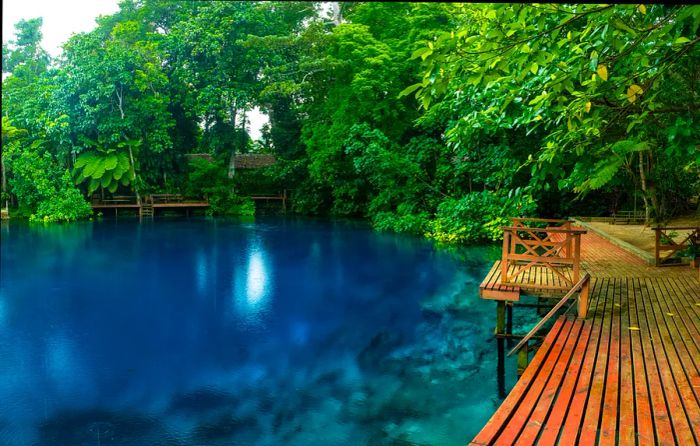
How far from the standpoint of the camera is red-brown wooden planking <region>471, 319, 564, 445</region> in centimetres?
333

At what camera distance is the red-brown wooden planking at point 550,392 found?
3388mm

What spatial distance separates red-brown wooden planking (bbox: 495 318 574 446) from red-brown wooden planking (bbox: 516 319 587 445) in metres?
0.03

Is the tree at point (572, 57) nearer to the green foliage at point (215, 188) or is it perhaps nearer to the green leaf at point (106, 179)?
the green leaf at point (106, 179)

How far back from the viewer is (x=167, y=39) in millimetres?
28078

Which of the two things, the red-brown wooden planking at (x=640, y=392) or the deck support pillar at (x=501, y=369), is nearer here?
the red-brown wooden planking at (x=640, y=392)

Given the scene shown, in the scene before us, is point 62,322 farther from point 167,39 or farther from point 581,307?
point 167,39

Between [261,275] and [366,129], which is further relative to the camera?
[366,129]

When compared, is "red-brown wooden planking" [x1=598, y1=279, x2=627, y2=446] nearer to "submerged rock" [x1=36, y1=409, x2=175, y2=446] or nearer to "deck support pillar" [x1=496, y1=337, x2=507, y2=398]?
"deck support pillar" [x1=496, y1=337, x2=507, y2=398]

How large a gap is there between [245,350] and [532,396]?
223 inches

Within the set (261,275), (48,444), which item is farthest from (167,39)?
(48,444)

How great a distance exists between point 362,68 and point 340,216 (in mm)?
8858

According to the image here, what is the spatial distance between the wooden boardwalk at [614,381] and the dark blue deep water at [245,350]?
1559mm

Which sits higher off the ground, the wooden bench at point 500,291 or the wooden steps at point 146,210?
the wooden steps at point 146,210

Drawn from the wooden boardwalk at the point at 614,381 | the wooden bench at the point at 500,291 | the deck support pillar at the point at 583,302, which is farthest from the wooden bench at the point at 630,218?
the deck support pillar at the point at 583,302
